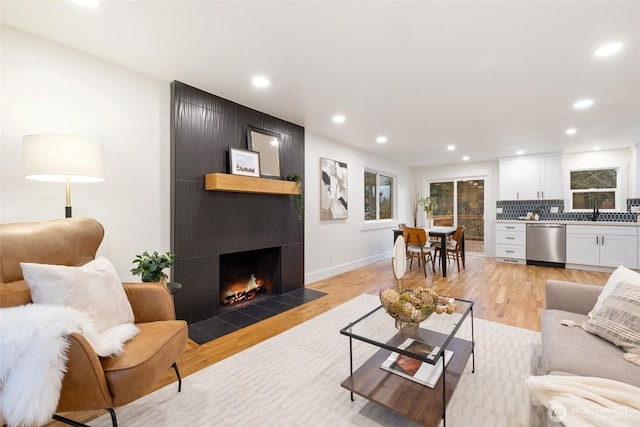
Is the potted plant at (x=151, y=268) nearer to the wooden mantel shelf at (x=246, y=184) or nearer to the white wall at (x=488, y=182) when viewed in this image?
the wooden mantel shelf at (x=246, y=184)

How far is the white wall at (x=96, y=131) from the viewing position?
6.07 feet

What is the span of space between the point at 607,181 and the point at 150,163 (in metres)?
7.69

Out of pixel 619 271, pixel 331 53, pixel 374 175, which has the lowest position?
pixel 619 271

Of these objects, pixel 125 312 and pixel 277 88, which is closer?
pixel 125 312

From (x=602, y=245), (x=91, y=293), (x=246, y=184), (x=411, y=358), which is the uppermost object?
(x=246, y=184)

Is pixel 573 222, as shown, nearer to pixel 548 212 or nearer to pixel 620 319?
pixel 548 212

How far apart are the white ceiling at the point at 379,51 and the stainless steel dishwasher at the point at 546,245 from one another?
8.10 ft

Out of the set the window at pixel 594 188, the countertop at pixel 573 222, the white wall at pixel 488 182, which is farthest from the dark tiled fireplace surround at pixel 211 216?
A: the window at pixel 594 188

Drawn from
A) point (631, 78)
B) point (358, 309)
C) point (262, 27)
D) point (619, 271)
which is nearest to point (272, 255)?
point (358, 309)

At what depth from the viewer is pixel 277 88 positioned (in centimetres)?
277

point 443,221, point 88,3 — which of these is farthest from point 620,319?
point 443,221

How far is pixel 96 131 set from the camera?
86.7 inches

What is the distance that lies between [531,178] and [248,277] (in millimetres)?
6047

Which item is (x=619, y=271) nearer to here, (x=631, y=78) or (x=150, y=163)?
(x=631, y=78)
